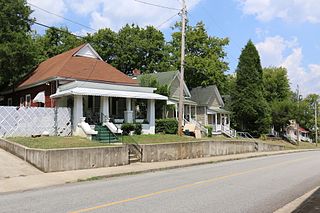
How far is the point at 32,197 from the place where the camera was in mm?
10719

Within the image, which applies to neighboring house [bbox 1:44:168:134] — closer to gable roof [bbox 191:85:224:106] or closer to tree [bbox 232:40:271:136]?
gable roof [bbox 191:85:224:106]

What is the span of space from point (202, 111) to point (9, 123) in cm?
3222

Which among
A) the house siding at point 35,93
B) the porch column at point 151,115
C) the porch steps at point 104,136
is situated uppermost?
the house siding at point 35,93

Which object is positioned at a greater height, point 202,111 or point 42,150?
point 202,111

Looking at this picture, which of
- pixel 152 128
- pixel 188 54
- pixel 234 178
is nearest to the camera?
pixel 234 178

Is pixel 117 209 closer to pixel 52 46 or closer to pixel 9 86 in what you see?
pixel 9 86

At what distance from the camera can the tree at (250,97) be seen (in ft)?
175

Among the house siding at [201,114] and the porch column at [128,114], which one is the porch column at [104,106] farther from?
the house siding at [201,114]

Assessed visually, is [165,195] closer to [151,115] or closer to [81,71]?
[151,115]

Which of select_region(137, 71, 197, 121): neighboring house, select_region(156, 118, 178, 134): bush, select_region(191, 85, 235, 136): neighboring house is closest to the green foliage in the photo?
select_region(137, 71, 197, 121): neighboring house

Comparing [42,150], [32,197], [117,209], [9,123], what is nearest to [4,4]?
[9,123]

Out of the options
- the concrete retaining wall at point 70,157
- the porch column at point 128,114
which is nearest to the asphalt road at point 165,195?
the concrete retaining wall at point 70,157

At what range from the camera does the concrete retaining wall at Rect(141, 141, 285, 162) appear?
21.7 metres

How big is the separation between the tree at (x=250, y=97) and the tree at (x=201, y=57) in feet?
9.92
